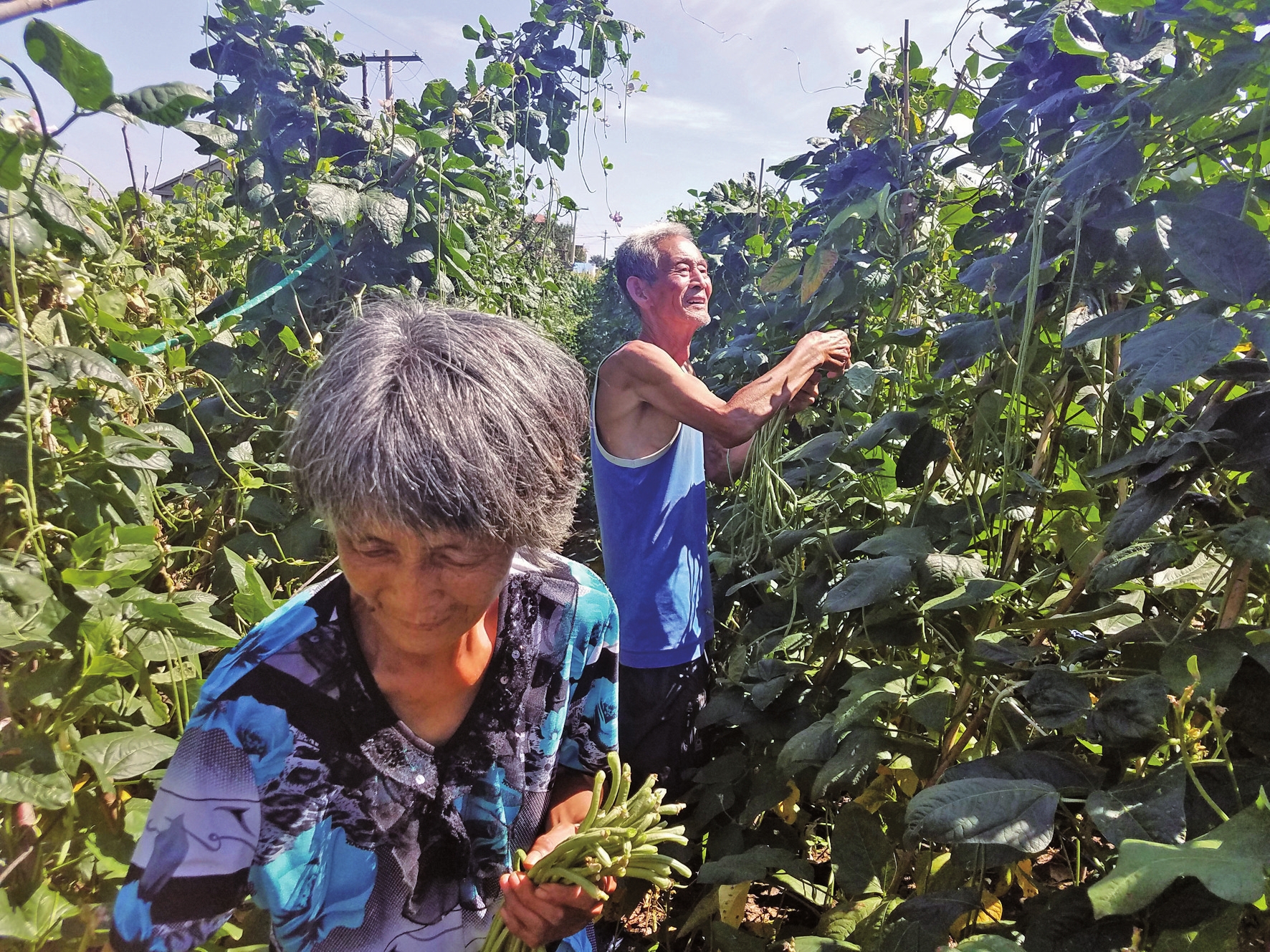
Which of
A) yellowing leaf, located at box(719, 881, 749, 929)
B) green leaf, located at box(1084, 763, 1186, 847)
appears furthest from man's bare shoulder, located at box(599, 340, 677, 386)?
green leaf, located at box(1084, 763, 1186, 847)

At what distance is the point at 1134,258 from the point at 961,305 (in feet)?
2.97

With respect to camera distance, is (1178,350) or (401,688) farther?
(401,688)

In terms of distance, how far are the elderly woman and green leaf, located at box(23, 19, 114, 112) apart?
46 cm

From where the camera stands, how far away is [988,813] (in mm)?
845

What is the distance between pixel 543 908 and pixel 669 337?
5.99ft

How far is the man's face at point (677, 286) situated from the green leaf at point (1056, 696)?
1.63m

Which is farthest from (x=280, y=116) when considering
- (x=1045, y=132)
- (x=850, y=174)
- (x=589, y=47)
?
(x=1045, y=132)

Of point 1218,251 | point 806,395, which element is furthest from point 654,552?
point 1218,251

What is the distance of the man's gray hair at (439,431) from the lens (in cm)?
81

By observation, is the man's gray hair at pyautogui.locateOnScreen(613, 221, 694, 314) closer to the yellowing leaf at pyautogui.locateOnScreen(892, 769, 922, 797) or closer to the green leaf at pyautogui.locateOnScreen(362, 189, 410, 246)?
the green leaf at pyautogui.locateOnScreen(362, 189, 410, 246)

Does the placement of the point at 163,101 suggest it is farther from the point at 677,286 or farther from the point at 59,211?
the point at 677,286

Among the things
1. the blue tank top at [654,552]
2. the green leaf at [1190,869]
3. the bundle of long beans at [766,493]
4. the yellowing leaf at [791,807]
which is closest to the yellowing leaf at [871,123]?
the bundle of long beans at [766,493]

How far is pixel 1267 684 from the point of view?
2.86 ft

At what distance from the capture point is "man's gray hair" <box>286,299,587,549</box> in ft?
2.67
